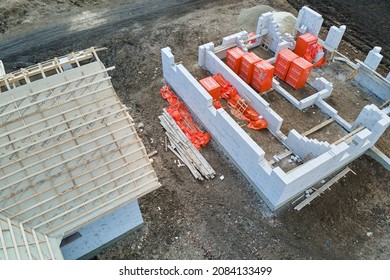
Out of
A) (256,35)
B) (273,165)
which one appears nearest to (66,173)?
(273,165)

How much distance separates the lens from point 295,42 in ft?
68.1

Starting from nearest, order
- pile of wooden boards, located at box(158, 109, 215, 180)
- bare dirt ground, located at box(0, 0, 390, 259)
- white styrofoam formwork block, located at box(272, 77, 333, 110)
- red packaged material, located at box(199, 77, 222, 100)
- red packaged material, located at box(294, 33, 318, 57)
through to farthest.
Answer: bare dirt ground, located at box(0, 0, 390, 259)
pile of wooden boards, located at box(158, 109, 215, 180)
red packaged material, located at box(199, 77, 222, 100)
white styrofoam formwork block, located at box(272, 77, 333, 110)
red packaged material, located at box(294, 33, 318, 57)

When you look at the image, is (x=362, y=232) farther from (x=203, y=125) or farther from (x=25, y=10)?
(x=25, y=10)

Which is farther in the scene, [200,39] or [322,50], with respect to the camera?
[200,39]

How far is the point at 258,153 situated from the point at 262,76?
5907 millimetres

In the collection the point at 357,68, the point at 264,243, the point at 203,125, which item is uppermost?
the point at 357,68

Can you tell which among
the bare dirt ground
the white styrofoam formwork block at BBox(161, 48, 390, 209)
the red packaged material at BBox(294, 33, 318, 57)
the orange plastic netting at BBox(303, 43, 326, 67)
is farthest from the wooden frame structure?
the orange plastic netting at BBox(303, 43, 326, 67)

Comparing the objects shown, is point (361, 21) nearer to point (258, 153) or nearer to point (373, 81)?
point (373, 81)

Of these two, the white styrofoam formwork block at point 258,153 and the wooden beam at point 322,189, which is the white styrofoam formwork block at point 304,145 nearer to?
the white styrofoam formwork block at point 258,153

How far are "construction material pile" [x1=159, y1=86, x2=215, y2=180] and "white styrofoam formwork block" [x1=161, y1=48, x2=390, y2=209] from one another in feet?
2.07

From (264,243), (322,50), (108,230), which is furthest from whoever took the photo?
(322,50)

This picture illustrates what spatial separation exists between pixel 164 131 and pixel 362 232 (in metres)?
11.2

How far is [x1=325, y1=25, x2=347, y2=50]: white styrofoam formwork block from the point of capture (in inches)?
777

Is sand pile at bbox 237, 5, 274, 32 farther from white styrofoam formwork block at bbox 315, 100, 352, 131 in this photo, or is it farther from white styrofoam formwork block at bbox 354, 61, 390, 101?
white styrofoam formwork block at bbox 315, 100, 352, 131
